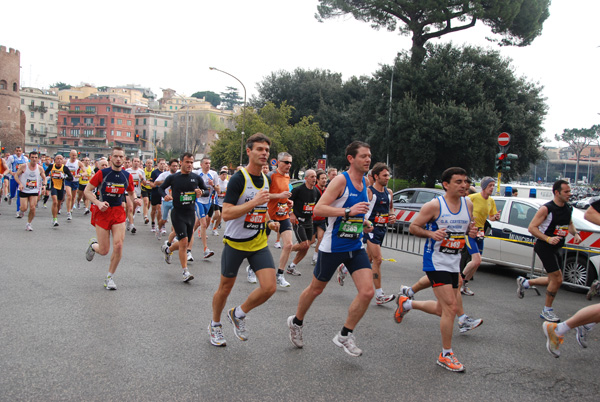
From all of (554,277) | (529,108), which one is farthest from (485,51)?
(554,277)

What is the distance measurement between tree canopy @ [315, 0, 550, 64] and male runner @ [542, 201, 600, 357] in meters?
26.9

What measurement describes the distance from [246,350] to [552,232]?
14.3 ft

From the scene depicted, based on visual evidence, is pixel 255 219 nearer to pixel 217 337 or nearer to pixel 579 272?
pixel 217 337

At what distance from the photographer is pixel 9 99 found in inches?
2825

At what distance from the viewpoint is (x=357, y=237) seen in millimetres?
4781

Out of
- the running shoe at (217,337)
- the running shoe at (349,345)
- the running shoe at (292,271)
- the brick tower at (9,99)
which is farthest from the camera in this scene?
the brick tower at (9,99)

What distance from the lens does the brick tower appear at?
231ft

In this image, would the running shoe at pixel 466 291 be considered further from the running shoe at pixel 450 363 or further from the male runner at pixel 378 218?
the running shoe at pixel 450 363

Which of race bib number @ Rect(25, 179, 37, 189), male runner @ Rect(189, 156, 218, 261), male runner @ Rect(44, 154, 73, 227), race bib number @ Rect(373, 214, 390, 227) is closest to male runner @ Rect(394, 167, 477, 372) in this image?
race bib number @ Rect(373, 214, 390, 227)

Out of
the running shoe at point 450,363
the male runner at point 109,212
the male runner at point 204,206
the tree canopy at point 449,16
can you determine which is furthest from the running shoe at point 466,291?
the tree canopy at point 449,16

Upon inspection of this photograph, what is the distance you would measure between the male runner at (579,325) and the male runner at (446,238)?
98 centimetres

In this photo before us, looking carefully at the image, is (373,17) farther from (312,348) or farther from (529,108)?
(312,348)

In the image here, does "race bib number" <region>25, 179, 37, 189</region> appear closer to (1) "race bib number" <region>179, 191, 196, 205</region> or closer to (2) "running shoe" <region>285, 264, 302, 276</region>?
(1) "race bib number" <region>179, 191, 196, 205</region>

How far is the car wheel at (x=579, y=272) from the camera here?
832cm
